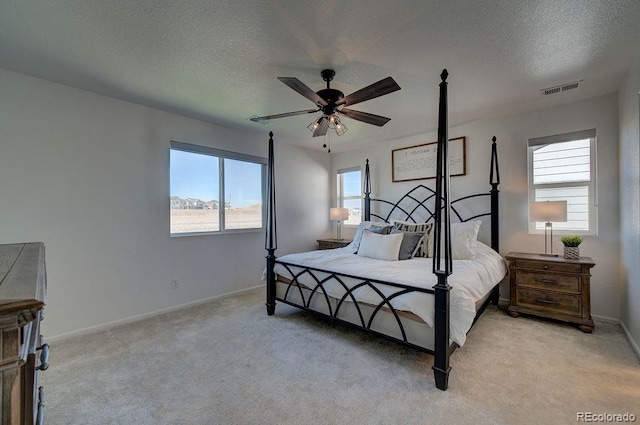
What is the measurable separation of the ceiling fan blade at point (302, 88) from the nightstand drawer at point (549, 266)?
279 centimetres

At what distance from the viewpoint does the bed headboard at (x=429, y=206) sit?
3.68 m

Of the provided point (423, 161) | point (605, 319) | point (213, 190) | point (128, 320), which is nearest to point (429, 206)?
point (423, 161)

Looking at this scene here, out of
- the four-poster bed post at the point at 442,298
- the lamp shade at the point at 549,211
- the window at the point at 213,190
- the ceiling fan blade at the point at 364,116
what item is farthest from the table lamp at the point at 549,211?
the window at the point at 213,190

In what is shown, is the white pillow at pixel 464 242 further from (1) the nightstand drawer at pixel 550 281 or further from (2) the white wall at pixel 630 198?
(2) the white wall at pixel 630 198

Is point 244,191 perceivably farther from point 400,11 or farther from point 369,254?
point 400,11

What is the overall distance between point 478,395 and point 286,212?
3.69 m

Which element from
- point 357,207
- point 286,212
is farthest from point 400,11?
point 357,207

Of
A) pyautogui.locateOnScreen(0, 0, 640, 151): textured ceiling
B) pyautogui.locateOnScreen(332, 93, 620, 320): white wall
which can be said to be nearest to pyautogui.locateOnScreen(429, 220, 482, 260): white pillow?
pyautogui.locateOnScreen(332, 93, 620, 320): white wall

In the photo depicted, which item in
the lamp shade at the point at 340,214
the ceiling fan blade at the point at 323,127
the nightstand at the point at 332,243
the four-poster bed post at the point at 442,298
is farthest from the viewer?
the lamp shade at the point at 340,214

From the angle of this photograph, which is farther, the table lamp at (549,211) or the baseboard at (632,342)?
the table lamp at (549,211)

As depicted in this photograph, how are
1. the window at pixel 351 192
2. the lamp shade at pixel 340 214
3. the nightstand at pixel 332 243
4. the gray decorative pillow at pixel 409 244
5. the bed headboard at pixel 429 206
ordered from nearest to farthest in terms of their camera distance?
1. the gray decorative pillow at pixel 409 244
2. the bed headboard at pixel 429 206
3. the nightstand at pixel 332 243
4. the lamp shade at pixel 340 214
5. the window at pixel 351 192

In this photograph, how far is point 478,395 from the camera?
1.85 metres

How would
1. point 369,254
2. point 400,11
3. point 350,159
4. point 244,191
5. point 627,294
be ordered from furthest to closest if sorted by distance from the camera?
point 350,159 → point 244,191 → point 369,254 → point 627,294 → point 400,11

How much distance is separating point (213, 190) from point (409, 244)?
2.81m
